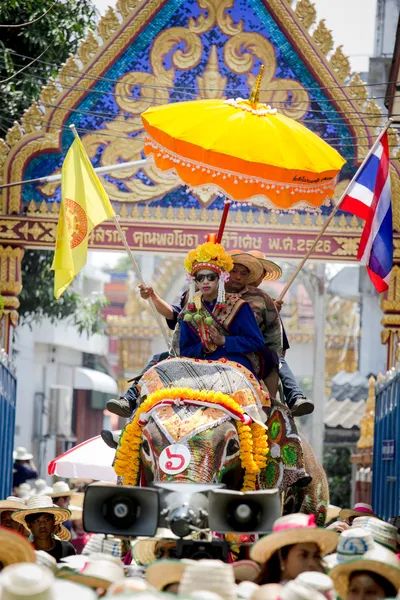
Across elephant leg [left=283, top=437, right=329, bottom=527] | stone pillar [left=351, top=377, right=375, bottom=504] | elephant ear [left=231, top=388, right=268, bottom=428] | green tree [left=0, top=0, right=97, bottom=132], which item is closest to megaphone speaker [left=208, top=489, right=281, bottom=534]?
elephant ear [left=231, top=388, right=268, bottom=428]

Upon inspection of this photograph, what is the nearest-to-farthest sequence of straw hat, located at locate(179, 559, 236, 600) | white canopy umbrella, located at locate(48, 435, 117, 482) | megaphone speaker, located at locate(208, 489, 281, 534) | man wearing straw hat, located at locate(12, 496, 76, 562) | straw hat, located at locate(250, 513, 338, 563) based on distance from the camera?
straw hat, located at locate(179, 559, 236, 600) < straw hat, located at locate(250, 513, 338, 563) < megaphone speaker, located at locate(208, 489, 281, 534) < man wearing straw hat, located at locate(12, 496, 76, 562) < white canopy umbrella, located at locate(48, 435, 117, 482)

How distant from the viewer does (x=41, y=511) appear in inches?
412

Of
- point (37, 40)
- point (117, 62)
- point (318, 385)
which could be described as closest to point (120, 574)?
point (117, 62)

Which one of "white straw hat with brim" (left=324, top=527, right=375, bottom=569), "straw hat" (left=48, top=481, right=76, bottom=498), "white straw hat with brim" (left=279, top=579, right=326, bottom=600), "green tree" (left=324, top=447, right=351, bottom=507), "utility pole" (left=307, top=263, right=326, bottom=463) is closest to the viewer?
"white straw hat with brim" (left=279, top=579, right=326, bottom=600)

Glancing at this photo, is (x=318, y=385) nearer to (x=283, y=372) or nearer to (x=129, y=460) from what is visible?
(x=283, y=372)

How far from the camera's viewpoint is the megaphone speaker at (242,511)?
26.0 ft

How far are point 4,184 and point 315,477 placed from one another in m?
6.28

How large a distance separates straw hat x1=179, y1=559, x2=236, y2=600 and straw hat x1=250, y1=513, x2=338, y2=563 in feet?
3.19

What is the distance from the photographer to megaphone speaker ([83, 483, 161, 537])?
7.96m

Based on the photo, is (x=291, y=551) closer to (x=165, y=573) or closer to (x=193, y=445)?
(x=165, y=573)

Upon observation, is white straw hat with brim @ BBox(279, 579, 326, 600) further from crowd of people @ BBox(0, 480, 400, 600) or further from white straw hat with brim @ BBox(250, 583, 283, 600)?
white straw hat with brim @ BBox(250, 583, 283, 600)

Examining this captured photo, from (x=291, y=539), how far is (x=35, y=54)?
14256mm

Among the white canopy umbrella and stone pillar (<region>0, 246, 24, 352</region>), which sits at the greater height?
→ stone pillar (<region>0, 246, 24, 352</region>)

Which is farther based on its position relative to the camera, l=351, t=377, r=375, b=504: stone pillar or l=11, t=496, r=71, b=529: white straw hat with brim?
l=351, t=377, r=375, b=504: stone pillar
